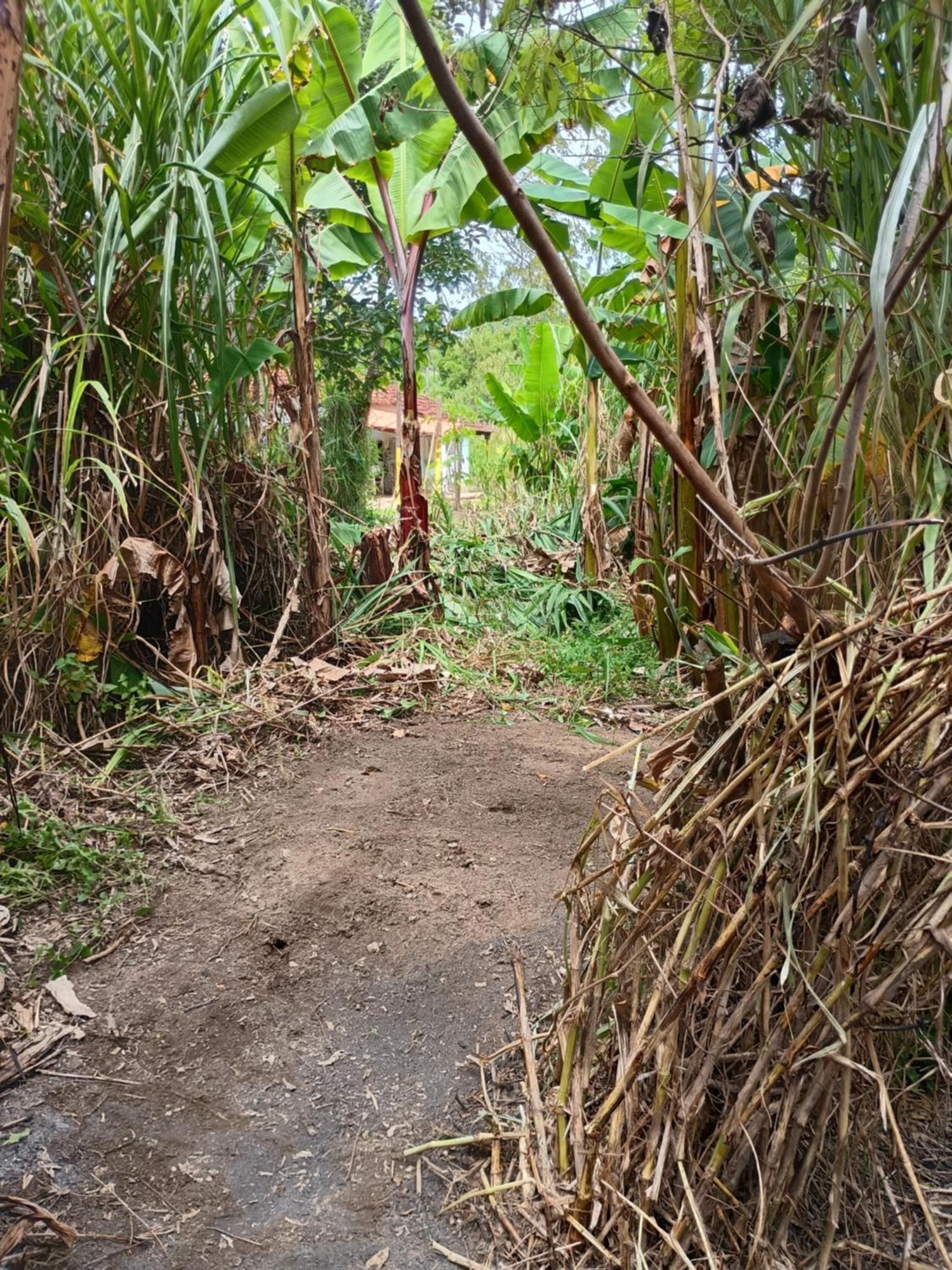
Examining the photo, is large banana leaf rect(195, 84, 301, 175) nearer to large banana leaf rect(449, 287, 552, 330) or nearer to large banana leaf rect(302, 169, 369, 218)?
large banana leaf rect(302, 169, 369, 218)

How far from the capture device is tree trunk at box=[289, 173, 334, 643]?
3641 mm

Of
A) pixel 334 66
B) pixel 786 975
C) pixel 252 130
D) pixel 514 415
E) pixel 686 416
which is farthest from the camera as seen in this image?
pixel 514 415

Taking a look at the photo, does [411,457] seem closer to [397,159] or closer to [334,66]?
[397,159]

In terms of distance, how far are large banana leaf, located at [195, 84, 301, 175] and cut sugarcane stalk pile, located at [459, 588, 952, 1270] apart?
2742mm

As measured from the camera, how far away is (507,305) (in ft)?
19.3

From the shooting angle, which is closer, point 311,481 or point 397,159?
point 311,481

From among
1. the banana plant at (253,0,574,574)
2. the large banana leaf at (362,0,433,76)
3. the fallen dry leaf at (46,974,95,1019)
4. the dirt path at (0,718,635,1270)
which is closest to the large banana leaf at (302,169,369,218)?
the banana plant at (253,0,574,574)

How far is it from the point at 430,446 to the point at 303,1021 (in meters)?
9.69

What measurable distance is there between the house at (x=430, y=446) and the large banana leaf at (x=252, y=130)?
1819 mm

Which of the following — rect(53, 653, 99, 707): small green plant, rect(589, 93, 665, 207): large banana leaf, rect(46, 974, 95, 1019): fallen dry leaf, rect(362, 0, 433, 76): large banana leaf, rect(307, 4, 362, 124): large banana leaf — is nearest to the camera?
rect(46, 974, 95, 1019): fallen dry leaf

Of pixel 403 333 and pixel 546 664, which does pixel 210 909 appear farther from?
pixel 403 333

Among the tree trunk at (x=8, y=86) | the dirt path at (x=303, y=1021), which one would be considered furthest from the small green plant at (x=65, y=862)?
the tree trunk at (x=8, y=86)

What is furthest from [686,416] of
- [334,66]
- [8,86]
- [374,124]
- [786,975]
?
[8,86]

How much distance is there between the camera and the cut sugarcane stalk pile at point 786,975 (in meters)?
1.06
